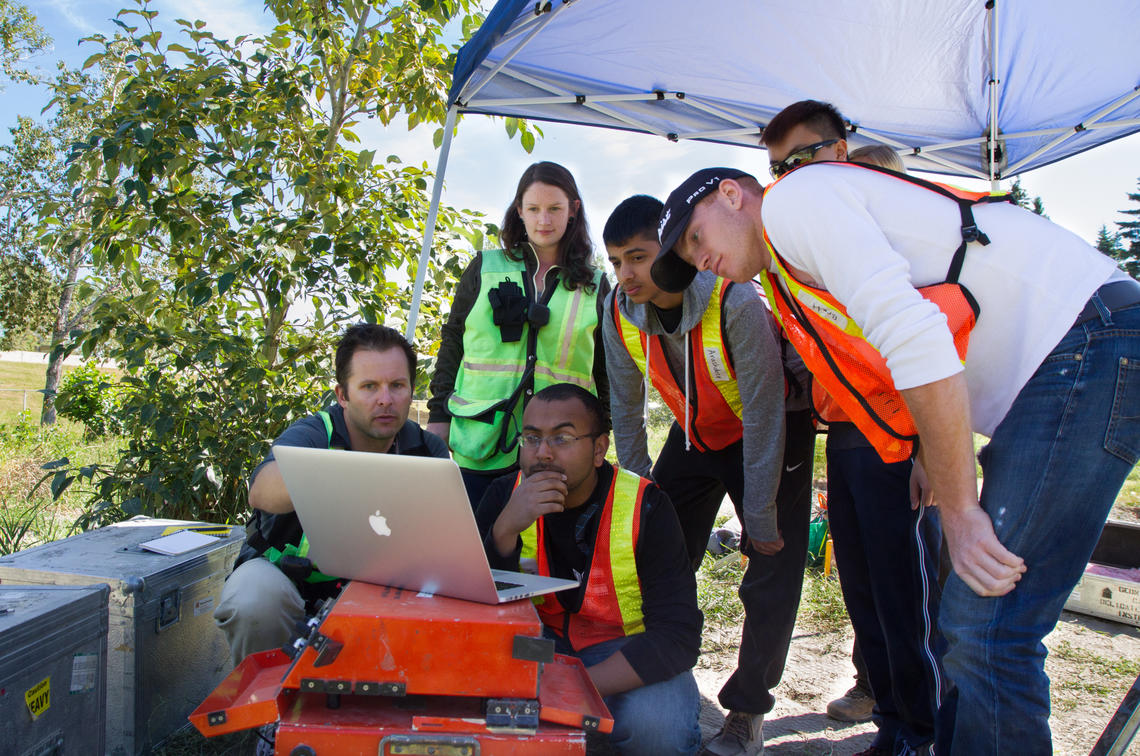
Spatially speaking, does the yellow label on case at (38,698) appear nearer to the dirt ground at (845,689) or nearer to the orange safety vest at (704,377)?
the orange safety vest at (704,377)

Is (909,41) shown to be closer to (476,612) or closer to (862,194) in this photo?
(862,194)

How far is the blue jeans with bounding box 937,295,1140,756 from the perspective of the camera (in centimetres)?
140

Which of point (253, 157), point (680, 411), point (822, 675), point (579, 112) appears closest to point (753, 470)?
point (680, 411)

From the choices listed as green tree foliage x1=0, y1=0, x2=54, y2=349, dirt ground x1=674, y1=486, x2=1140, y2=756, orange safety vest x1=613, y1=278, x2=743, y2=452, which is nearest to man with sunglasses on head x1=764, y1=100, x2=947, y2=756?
orange safety vest x1=613, y1=278, x2=743, y2=452

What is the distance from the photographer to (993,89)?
4016 mm

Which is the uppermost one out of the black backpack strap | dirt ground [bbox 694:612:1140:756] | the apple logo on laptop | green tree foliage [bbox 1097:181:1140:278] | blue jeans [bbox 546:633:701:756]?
green tree foliage [bbox 1097:181:1140:278]

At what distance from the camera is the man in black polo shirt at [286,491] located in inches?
83.7

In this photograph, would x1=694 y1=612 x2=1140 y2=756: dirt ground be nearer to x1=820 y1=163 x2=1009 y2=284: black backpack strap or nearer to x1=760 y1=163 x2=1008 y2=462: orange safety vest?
x1=760 y1=163 x2=1008 y2=462: orange safety vest

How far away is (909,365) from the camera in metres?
1.35

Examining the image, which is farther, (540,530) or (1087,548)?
(540,530)

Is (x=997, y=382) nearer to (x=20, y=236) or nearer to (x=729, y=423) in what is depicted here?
(x=729, y=423)

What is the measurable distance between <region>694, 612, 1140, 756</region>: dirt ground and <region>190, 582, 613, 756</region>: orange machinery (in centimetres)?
155

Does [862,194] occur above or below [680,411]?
above

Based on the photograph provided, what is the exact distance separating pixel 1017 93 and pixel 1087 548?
3.83 m
